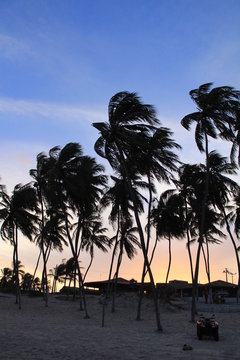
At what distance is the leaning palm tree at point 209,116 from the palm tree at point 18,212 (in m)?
15.7

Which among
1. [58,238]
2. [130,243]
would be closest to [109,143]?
[130,243]

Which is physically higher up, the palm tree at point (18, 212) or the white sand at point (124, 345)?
the palm tree at point (18, 212)

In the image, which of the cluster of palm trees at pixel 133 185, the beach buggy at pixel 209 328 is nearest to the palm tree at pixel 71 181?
the cluster of palm trees at pixel 133 185

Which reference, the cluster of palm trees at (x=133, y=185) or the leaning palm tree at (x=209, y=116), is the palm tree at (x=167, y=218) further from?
the leaning palm tree at (x=209, y=116)

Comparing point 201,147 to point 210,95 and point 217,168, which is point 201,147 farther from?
point 217,168

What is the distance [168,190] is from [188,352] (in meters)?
24.3

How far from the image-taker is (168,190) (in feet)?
116

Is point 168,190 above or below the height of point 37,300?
above

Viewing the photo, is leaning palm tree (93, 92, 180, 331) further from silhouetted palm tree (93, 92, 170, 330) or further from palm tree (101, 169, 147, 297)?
palm tree (101, 169, 147, 297)

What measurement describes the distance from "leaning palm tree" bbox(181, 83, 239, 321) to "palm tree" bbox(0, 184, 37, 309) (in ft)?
51.5

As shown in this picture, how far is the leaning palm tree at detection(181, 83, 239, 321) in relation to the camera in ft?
71.3

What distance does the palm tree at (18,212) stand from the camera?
106ft

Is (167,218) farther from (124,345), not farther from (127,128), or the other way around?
(124,345)

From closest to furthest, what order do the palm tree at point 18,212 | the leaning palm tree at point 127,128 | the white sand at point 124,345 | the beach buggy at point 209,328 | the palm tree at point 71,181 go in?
the white sand at point 124,345 → the beach buggy at point 209,328 → the leaning palm tree at point 127,128 → the palm tree at point 71,181 → the palm tree at point 18,212
